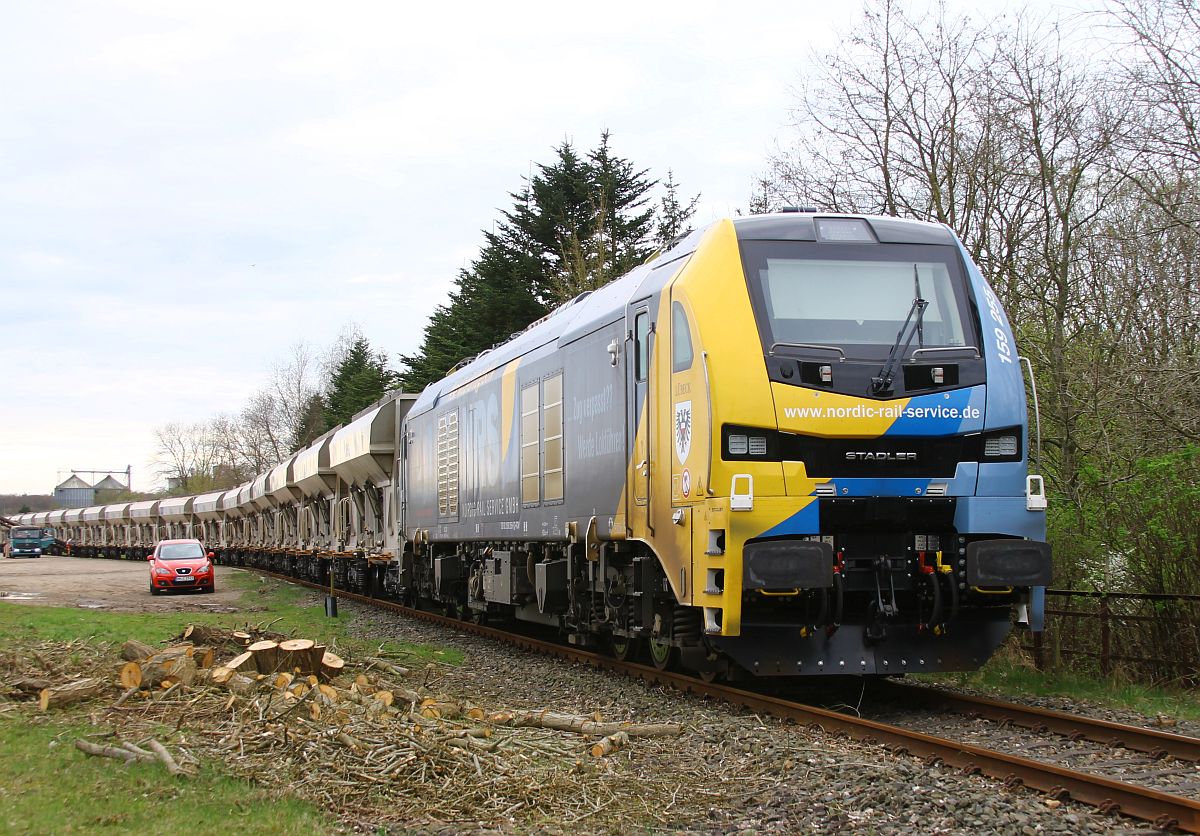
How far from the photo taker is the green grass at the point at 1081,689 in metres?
9.29

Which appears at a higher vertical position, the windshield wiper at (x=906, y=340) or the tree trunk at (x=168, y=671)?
the windshield wiper at (x=906, y=340)

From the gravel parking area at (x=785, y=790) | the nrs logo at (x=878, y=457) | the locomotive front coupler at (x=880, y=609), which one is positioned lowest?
the gravel parking area at (x=785, y=790)

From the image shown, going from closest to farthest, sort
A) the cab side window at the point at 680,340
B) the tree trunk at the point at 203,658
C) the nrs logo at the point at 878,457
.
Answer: the nrs logo at the point at 878,457 < the cab side window at the point at 680,340 < the tree trunk at the point at 203,658

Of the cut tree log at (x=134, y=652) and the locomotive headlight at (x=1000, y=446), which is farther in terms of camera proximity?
the cut tree log at (x=134, y=652)

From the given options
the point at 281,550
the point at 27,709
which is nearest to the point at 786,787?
the point at 27,709

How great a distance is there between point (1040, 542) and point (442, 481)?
35.4ft

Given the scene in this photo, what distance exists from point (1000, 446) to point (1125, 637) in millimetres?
3996

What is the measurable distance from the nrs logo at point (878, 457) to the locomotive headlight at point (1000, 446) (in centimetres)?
64

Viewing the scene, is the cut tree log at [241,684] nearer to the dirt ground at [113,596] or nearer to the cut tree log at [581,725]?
the cut tree log at [581,725]

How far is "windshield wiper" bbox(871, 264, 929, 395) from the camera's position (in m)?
8.46

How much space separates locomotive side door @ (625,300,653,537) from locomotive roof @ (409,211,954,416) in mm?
271

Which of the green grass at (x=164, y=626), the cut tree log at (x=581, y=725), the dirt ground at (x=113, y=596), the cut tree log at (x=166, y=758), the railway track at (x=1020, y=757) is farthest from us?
Result: the dirt ground at (x=113, y=596)

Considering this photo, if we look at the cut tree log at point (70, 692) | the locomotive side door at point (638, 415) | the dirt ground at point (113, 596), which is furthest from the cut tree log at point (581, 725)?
the dirt ground at point (113, 596)

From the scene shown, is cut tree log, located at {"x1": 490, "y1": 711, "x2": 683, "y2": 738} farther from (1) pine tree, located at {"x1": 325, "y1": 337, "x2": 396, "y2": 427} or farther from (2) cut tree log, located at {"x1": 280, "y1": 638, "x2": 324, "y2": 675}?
(1) pine tree, located at {"x1": 325, "y1": 337, "x2": 396, "y2": 427}
